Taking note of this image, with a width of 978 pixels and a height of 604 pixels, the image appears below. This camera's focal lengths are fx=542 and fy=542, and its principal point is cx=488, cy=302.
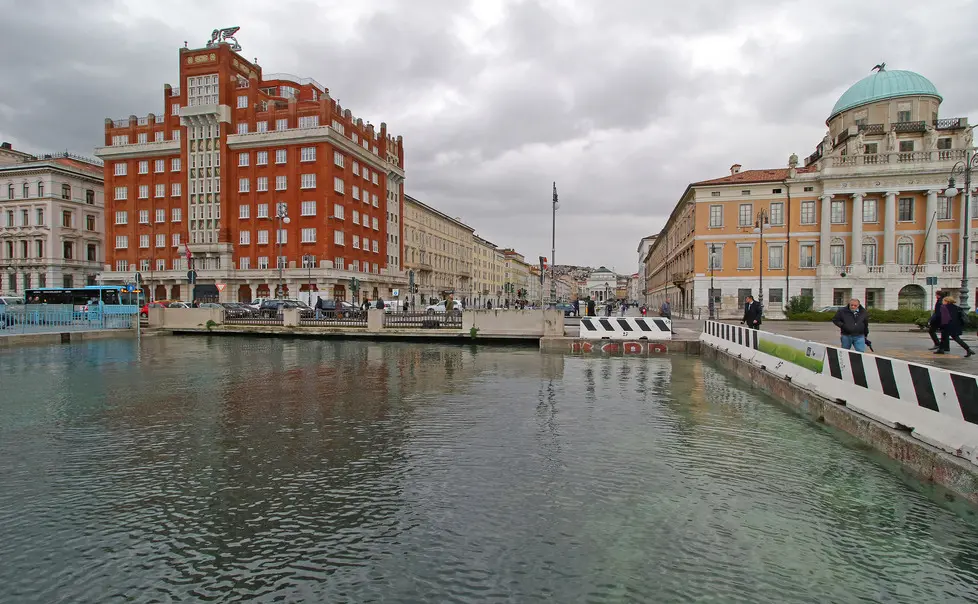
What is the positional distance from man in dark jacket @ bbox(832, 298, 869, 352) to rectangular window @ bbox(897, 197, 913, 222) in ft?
144

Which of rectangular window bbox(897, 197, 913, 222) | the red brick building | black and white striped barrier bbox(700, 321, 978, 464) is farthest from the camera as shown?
the red brick building

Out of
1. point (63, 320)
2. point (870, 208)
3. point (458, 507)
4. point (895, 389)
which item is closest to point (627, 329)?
point (895, 389)

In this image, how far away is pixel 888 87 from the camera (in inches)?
2087

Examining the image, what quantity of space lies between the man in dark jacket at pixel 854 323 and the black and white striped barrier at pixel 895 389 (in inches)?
55.0

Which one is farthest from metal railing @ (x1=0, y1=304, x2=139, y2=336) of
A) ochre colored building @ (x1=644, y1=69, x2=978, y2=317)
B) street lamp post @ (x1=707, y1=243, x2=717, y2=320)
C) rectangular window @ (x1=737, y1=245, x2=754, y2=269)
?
rectangular window @ (x1=737, y1=245, x2=754, y2=269)

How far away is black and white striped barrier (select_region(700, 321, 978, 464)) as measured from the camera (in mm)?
5805

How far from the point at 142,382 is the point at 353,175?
166 feet

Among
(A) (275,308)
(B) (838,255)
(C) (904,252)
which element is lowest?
(A) (275,308)

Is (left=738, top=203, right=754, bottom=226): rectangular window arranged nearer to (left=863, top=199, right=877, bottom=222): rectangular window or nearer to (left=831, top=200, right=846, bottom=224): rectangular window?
(left=831, top=200, right=846, bottom=224): rectangular window

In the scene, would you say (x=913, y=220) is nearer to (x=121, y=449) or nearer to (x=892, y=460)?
(x=892, y=460)

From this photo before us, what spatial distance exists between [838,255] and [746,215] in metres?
8.44

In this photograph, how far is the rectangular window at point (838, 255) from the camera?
4703 cm

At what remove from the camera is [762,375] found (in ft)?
42.5

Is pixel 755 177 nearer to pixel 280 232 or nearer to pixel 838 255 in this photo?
pixel 838 255
